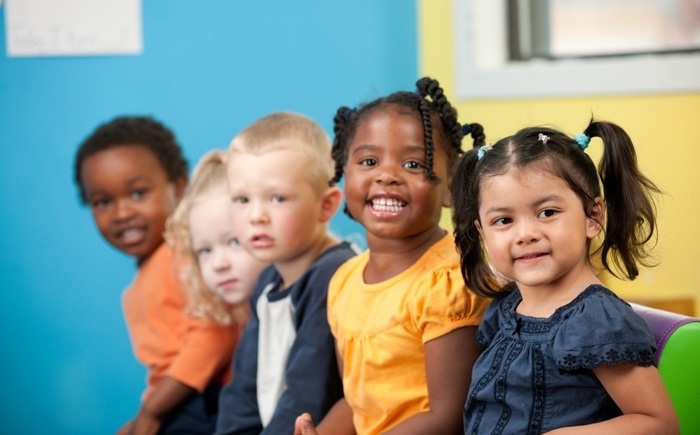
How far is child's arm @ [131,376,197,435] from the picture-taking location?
8.55 feet

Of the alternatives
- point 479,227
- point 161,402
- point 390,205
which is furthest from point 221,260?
point 479,227

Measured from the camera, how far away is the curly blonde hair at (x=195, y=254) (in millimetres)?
2566

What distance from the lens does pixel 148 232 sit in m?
2.94

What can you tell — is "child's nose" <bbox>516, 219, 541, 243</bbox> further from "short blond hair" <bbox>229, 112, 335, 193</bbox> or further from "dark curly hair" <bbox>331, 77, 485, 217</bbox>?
"short blond hair" <bbox>229, 112, 335, 193</bbox>

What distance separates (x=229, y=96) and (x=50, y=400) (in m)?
1.07

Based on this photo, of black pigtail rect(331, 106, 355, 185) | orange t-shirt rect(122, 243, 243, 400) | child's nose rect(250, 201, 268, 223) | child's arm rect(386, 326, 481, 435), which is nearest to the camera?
child's arm rect(386, 326, 481, 435)

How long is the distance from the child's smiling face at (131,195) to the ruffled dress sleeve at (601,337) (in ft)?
5.60

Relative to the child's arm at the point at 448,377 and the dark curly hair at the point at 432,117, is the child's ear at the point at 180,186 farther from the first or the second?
the child's arm at the point at 448,377

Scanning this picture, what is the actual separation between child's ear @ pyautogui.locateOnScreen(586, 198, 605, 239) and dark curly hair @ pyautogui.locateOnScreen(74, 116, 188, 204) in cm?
171

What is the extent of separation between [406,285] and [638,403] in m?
0.55

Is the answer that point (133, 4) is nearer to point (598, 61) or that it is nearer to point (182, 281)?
point (182, 281)

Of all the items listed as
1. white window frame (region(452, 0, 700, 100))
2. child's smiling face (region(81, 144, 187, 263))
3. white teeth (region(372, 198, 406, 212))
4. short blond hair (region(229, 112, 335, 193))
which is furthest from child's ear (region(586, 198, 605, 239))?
child's smiling face (region(81, 144, 187, 263))

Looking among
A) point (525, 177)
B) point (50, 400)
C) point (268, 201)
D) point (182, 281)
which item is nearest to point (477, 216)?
point (525, 177)

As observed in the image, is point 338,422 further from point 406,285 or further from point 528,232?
point 528,232
